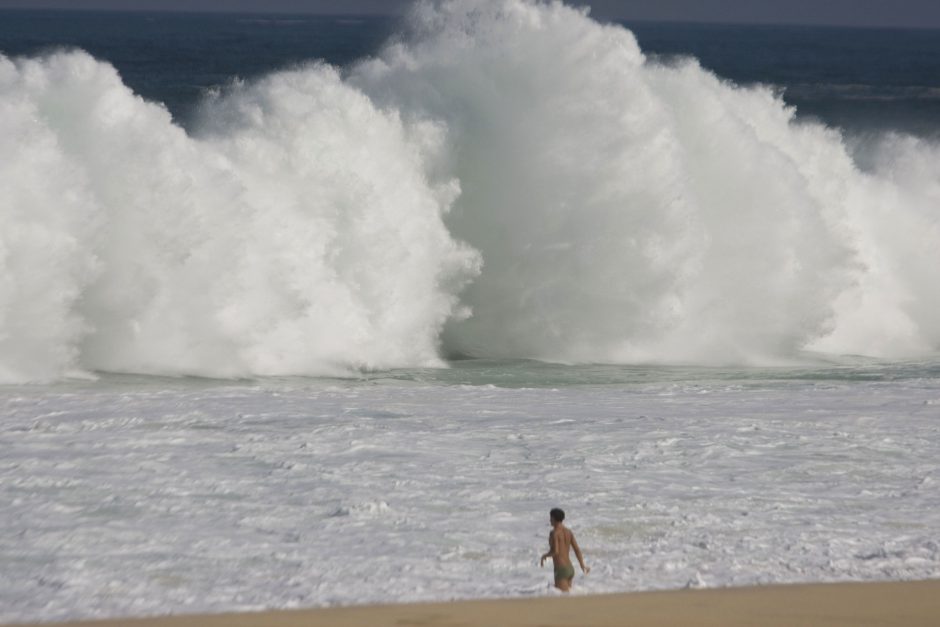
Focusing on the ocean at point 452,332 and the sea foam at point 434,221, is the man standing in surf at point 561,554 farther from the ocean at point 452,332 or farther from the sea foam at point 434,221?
the sea foam at point 434,221

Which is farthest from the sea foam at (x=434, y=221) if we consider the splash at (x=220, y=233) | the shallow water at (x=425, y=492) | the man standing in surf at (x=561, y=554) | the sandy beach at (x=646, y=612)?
the man standing in surf at (x=561, y=554)

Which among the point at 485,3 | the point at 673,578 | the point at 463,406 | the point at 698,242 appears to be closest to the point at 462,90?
the point at 485,3

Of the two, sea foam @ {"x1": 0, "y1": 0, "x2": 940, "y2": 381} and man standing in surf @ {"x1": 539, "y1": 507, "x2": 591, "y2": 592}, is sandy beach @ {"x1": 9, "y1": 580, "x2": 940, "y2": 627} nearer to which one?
man standing in surf @ {"x1": 539, "y1": 507, "x2": 591, "y2": 592}

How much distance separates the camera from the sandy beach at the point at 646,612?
297 inches

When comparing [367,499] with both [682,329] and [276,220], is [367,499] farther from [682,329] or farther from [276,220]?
[682,329]

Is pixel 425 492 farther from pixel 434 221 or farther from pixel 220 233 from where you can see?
pixel 434 221

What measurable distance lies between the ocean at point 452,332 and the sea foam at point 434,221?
0.13 ft

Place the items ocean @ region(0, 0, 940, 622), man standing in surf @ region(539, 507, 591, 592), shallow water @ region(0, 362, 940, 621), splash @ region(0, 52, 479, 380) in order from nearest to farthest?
man standing in surf @ region(539, 507, 591, 592) → shallow water @ region(0, 362, 940, 621) → ocean @ region(0, 0, 940, 622) → splash @ region(0, 52, 479, 380)

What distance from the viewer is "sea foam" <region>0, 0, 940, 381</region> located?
48.8ft

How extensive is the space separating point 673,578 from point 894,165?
18105 millimetres

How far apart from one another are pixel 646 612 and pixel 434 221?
1068cm

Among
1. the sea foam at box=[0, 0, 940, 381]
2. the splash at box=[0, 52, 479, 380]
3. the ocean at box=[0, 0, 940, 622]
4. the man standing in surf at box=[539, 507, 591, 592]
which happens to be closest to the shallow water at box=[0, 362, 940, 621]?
the ocean at box=[0, 0, 940, 622]

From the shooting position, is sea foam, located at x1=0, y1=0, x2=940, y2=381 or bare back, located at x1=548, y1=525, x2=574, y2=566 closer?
bare back, located at x1=548, y1=525, x2=574, y2=566

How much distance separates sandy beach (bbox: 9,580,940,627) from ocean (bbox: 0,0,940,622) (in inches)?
10.0
